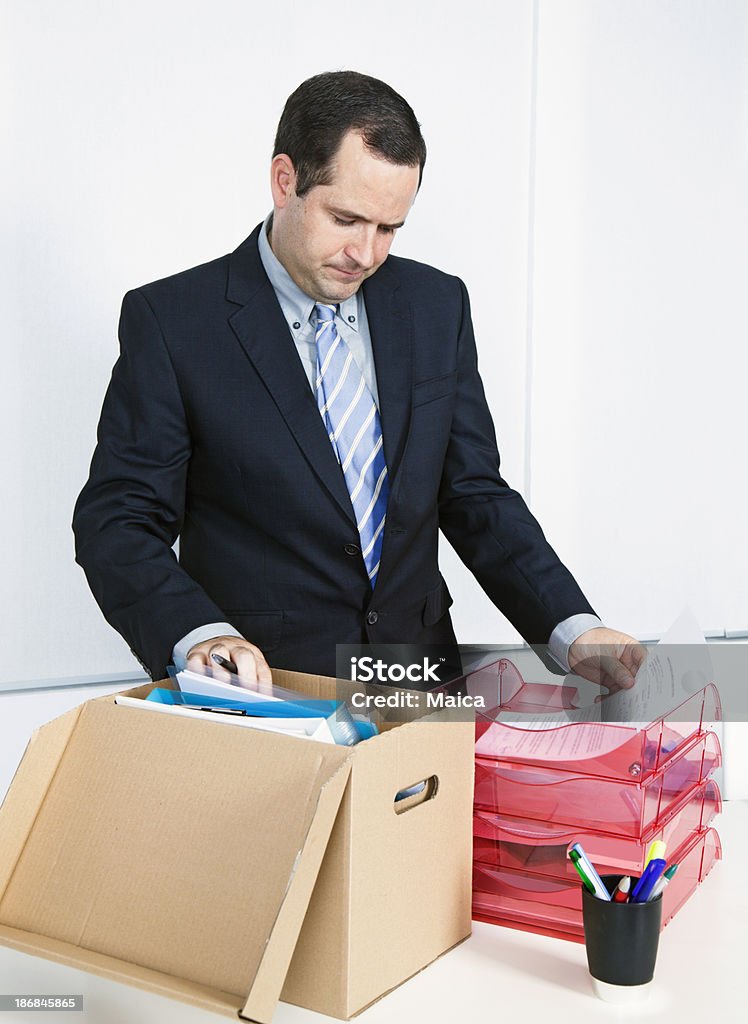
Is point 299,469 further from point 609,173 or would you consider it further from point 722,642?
point 722,642

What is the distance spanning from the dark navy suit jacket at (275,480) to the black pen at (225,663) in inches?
14.4

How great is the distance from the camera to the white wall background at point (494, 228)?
2.32 m

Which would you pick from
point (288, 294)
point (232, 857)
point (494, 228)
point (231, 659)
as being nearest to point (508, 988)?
point (232, 857)

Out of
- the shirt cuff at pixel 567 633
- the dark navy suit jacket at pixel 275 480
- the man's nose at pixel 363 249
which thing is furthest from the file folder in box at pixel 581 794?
the man's nose at pixel 363 249

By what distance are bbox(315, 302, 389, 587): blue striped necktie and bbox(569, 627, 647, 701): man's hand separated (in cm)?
41

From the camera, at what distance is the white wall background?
2316 millimetres

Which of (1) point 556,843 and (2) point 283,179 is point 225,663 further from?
(2) point 283,179

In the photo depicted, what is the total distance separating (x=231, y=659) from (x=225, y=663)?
0.01 metres

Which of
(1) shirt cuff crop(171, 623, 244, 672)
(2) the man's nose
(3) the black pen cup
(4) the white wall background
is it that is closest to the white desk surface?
(3) the black pen cup

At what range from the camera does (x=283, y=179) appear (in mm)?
1727

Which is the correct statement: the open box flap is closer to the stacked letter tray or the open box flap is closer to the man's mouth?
the stacked letter tray

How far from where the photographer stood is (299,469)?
177 cm

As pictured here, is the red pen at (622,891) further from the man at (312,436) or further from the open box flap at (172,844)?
the man at (312,436)

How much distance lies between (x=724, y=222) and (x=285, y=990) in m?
2.44
